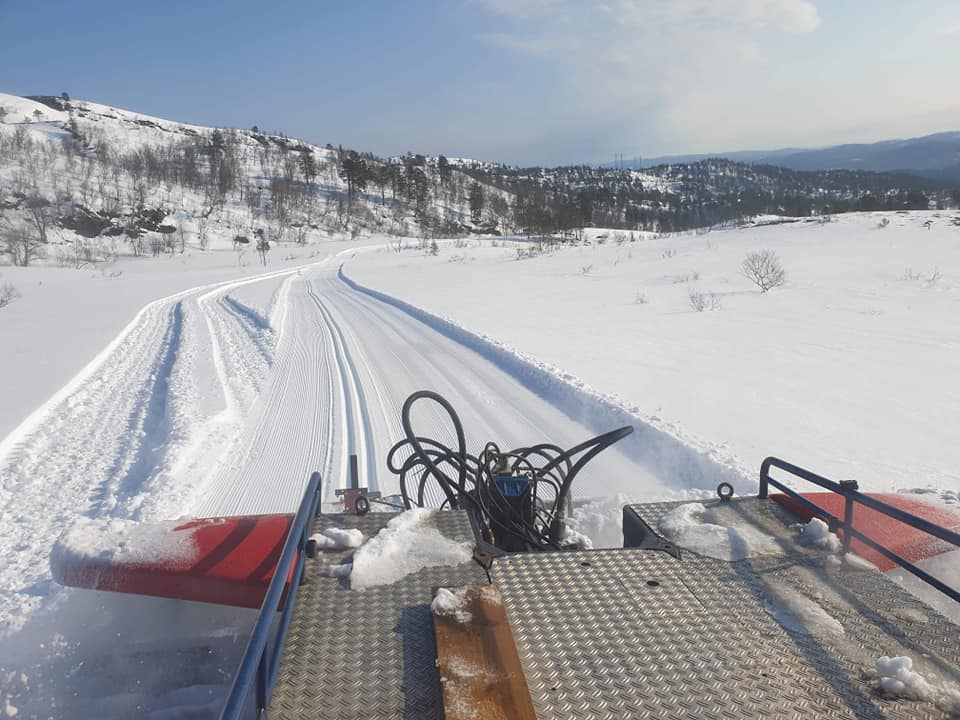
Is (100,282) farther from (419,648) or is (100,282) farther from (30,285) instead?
(419,648)

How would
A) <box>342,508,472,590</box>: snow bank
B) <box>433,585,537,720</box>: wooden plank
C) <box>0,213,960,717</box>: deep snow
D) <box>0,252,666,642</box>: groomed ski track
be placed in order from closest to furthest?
<box>433,585,537,720</box>: wooden plank < <box>342,508,472,590</box>: snow bank < <box>0,213,960,717</box>: deep snow < <box>0,252,666,642</box>: groomed ski track

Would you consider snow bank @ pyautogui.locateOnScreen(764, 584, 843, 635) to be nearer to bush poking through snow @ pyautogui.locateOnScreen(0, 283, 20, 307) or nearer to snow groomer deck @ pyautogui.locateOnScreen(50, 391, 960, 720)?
snow groomer deck @ pyautogui.locateOnScreen(50, 391, 960, 720)

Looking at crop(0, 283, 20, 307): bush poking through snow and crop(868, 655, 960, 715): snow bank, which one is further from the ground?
crop(0, 283, 20, 307): bush poking through snow

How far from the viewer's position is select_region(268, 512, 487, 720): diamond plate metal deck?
178 cm

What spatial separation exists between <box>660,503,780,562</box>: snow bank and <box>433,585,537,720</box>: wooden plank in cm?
108

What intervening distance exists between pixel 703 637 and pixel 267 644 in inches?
59.2

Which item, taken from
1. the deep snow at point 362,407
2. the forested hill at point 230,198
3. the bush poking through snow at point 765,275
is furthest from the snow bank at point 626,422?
the forested hill at point 230,198

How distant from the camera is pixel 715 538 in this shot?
2.80 meters

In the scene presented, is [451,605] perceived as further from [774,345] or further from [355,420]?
[774,345]

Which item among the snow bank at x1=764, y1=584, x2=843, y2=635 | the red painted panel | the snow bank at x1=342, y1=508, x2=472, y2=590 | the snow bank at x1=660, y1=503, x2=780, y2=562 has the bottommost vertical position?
the red painted panel

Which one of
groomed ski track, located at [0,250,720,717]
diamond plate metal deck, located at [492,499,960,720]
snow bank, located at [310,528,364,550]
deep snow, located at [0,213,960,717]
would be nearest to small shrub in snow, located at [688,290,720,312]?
deep snow, located at [0,213,960,717]

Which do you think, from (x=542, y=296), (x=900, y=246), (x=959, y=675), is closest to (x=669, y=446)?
(x=959, y=675)

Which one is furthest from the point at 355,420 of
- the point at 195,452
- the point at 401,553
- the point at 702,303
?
the point at 702,303

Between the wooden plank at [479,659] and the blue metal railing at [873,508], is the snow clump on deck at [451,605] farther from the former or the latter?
the blue metal railing at [873,508]
